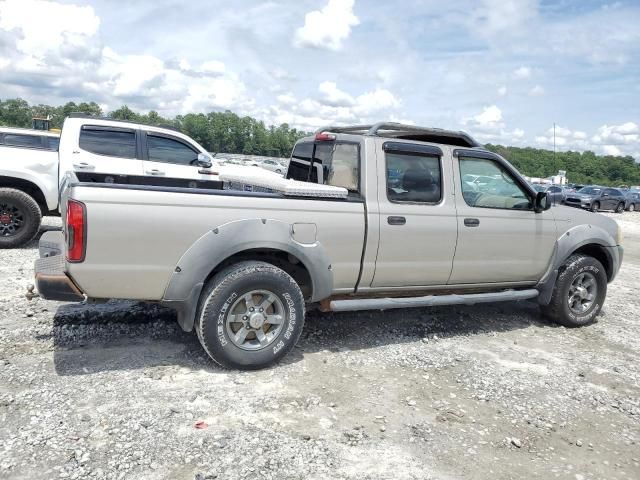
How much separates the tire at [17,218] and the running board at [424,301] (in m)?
5.55

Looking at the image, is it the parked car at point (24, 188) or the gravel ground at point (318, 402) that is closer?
the gravel ground at point (318, 402)

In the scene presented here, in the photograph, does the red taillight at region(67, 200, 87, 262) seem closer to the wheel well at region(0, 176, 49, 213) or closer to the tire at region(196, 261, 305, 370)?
the tire at region(196, 261, 305, 370)

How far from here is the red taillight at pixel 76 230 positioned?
11.5ft

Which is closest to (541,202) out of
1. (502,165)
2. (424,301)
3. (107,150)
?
(502,165)

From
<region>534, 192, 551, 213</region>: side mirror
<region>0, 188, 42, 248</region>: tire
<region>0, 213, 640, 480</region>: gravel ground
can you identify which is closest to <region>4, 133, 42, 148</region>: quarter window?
<region>0, 188, 42, 248</region>: tire

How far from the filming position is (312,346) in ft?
15.7

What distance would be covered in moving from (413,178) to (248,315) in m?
1.96

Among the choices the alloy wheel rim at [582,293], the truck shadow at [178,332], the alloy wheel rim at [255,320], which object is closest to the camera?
the alloy wheel rim at [255,320]

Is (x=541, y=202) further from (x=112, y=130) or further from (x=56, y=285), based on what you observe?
(x=112, y=130)

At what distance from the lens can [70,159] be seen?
7.87 meters

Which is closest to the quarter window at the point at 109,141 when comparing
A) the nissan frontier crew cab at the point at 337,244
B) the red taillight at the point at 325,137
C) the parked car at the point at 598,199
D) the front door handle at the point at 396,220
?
the nissan frontier crew cab at the point at 337,244

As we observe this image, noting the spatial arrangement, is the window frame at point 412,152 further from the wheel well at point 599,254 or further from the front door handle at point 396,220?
the wheel well at point 599,254

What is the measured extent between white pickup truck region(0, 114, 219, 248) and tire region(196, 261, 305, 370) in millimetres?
3954

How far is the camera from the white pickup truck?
7809 millimetres
